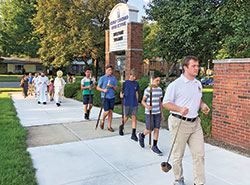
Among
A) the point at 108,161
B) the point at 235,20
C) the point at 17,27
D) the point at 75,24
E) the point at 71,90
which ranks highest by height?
the point at 17,27

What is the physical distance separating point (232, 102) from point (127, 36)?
26.4 ft

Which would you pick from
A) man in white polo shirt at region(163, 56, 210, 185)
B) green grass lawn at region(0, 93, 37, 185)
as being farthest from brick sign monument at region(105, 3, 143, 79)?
man in white polo shirt at region(163, 56, 210, 185)

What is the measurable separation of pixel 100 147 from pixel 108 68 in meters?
2.27

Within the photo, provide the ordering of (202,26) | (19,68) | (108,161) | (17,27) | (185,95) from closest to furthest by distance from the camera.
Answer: (185,95), (108,161), (202,26), (17,27), (19,68)

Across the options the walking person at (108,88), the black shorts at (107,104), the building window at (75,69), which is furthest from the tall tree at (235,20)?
the building window at (75,69)

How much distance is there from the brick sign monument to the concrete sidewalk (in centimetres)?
649

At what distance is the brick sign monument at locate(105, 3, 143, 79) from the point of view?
39.6ft

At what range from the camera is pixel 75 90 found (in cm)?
1558

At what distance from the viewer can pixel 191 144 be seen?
3248 mm

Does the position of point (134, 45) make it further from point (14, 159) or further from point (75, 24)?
point (75, 24)

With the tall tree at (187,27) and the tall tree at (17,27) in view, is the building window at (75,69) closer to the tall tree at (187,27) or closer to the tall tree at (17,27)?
the tall tree at (17,27)

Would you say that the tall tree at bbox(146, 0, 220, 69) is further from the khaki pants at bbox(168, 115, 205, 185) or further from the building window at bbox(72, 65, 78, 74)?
the building window at bbox(72, 65, 78, 74)

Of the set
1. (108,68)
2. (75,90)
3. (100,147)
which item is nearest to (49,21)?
(75,90)

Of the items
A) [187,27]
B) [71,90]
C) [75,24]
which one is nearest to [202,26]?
[187,27]
